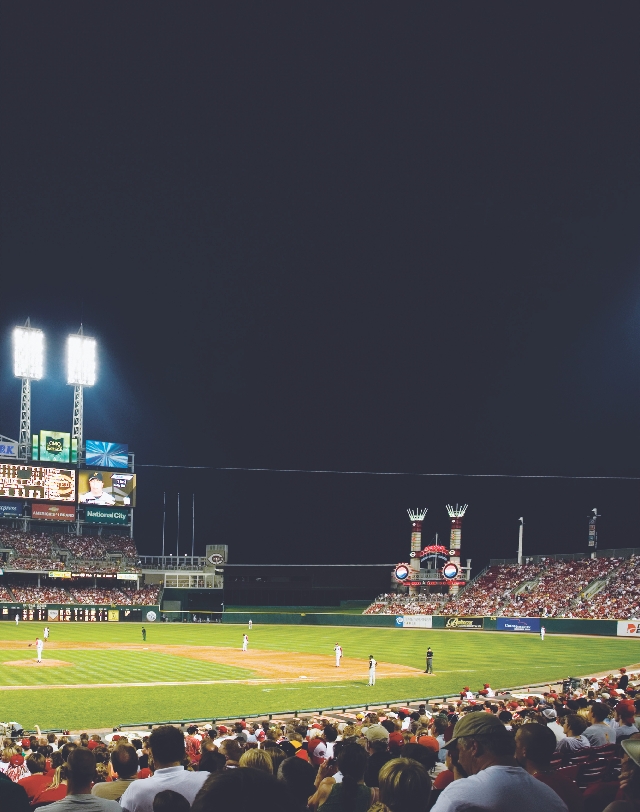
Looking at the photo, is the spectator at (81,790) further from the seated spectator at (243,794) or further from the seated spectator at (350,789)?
the seated spectator at (243,794)

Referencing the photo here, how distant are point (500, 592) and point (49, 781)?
235ft

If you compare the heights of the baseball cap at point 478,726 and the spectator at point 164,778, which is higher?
the baseball cap at point 478,726

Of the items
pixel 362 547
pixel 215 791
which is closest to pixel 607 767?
pixel 215 791

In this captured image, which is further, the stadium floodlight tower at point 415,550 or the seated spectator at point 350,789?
the stadium floodlight tower at point 415,550

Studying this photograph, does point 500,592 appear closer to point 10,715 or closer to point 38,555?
point 38,555

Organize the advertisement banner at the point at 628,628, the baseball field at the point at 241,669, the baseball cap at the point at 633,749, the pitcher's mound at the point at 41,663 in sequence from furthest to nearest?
the advertisement banner at the point at 628,628 → the pitcher's mound at the point at 41,663 → the baseball field at the point at 241,669 → the baseball cap at the point at 633,749

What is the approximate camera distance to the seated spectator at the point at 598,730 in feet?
33.3

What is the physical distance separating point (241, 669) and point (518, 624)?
32121mm

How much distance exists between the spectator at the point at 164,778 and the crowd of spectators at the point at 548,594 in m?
58.5

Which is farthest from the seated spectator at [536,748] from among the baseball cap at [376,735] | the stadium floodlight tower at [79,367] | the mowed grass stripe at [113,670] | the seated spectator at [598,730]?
the stadium floodlight tower at [79,367]

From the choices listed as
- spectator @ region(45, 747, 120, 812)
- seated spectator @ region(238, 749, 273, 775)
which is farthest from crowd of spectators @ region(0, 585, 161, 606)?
seated spectator @ region(238, 749, 273, 775)

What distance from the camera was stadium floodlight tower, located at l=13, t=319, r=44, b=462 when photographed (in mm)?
83375

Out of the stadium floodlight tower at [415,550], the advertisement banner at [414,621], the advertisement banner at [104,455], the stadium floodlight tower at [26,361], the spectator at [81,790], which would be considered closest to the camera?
the spectator at [81,790]

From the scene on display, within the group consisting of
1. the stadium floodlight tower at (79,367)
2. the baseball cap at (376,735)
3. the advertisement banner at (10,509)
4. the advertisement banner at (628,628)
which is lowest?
the advertisement banner at (628,628)
